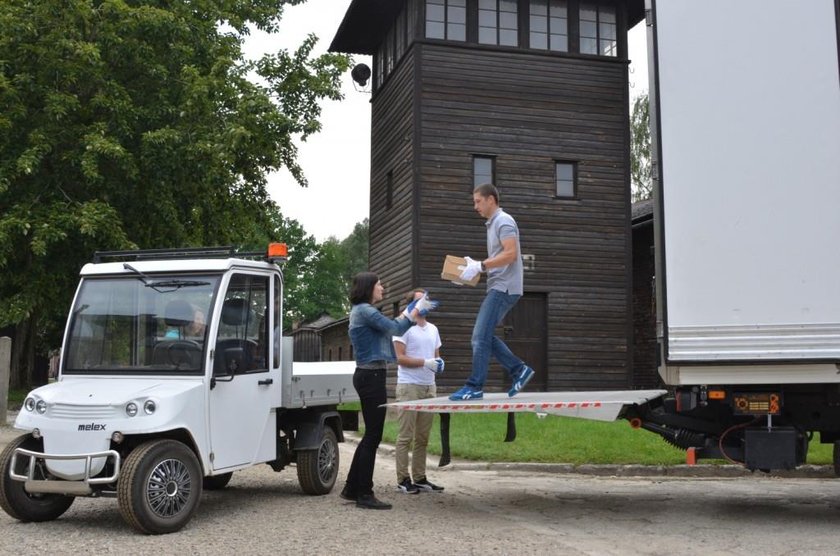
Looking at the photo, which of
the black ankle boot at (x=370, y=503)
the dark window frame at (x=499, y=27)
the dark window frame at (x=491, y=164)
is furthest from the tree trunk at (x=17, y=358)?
the black ankle boot at (x=370, y=503)

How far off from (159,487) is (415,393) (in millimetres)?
3297

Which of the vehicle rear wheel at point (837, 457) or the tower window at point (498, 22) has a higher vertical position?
the tower window at point (498, 22)

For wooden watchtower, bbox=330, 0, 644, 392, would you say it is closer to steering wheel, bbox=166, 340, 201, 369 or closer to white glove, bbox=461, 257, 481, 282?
white glove, bbox=461, 257, 481, 282

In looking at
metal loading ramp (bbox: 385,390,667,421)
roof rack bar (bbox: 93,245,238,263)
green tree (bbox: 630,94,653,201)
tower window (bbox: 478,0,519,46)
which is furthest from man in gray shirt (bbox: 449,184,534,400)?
green tree (bbox: 630,94,653,201)

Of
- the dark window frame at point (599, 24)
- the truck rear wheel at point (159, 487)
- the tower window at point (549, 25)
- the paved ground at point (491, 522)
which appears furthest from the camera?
the dark window frame at point (599, 24)

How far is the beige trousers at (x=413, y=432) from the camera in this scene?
9547 mm

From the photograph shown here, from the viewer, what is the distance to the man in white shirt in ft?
31.4

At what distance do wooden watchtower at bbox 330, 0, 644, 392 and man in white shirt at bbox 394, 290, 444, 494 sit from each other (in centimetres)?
1179

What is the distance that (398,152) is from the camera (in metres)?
23.6

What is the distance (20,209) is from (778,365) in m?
14.7

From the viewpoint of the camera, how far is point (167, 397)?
741 centimetres

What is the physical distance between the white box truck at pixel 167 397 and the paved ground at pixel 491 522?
1.25 feet

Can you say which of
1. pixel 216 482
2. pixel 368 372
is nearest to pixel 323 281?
pixel 216 482

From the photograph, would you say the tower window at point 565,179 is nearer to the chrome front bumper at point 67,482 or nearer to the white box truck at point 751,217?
the white box truck at point 751,217
